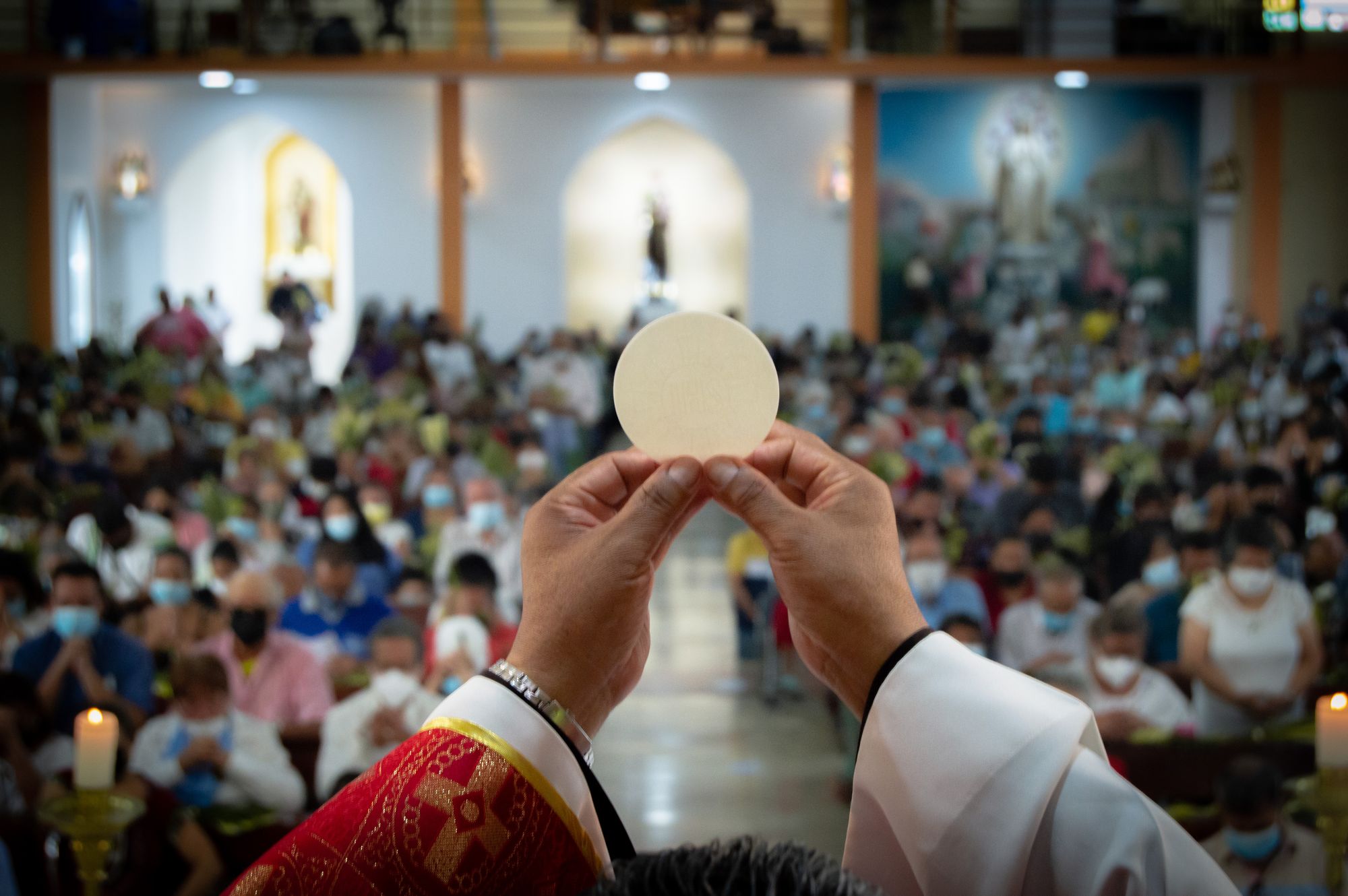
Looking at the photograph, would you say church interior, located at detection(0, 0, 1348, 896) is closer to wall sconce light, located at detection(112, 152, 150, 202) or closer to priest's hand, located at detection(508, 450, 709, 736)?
priest's hand, located at detection(508, 450, 709, 736)

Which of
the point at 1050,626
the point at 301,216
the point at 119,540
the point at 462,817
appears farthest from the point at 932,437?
the point at 301,216

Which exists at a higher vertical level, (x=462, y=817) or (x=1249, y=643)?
(x=462, y=817)

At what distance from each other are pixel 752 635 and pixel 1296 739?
4.21 m

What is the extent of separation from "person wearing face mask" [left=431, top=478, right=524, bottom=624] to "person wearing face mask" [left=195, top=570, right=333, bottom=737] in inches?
71.3

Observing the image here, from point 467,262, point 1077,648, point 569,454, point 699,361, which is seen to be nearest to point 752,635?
point 1077,648

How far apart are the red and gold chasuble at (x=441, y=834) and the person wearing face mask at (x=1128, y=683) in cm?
475

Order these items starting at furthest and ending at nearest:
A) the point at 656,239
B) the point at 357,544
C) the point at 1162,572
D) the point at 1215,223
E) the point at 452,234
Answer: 1. the point at 656,239
2. the point at 1215,223
3. the point at 452,234
4. the point at 357,544
5. the point at 1162,572

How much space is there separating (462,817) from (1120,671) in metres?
4.99

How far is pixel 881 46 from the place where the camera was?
1919cm

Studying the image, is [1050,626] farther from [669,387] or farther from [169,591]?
[669,387]

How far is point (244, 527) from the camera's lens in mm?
8289

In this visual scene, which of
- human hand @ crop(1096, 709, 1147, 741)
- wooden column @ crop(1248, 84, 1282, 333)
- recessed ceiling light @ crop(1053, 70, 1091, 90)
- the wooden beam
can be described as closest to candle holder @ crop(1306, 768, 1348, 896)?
human hand @ crop(1096, 709, 1147, 741)

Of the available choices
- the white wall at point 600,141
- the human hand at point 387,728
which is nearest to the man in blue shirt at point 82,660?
the human hand at point 387,728

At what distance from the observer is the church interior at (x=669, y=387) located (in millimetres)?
5012
